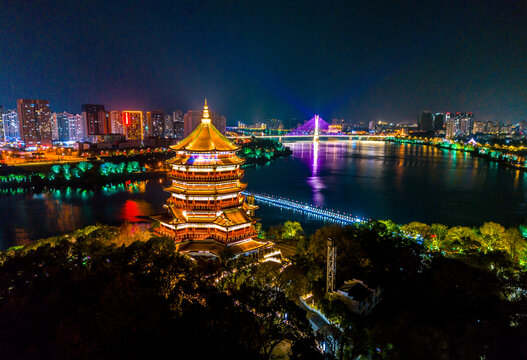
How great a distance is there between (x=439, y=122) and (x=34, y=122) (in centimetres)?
9911

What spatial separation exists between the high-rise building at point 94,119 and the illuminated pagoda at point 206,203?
185 ft

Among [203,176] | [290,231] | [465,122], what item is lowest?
[290,231]

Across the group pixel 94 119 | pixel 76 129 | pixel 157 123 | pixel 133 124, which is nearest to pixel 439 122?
pixel 157 123

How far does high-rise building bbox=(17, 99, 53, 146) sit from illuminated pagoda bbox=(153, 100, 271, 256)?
49317mm

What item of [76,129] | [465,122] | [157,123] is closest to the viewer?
[157,123]

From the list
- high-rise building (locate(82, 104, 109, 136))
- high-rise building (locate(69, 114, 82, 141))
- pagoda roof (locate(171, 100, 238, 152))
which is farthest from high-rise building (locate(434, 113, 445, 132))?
pagoda roof (locate(171, 100, 238, 152))

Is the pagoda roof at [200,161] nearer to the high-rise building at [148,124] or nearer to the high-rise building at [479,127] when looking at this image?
the high-rise building at [148,124]

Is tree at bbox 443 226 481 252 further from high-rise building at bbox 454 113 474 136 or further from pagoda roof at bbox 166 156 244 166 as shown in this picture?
high-rise building at bbox 454 113 474 136

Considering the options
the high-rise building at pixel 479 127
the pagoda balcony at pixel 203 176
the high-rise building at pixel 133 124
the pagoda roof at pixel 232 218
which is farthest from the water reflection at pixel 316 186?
the high-rise building at pixel 479 127

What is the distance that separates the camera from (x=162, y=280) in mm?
6406

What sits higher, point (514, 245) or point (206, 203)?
point (206, 203)

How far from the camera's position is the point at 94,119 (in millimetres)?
59688

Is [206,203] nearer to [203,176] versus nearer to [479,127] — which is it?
[203,176]

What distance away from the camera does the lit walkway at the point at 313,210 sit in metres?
16.9
